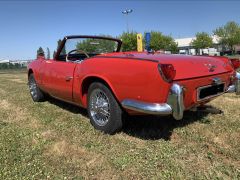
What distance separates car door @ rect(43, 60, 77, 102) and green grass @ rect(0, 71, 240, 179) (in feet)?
1.37

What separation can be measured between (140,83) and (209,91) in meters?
0.98

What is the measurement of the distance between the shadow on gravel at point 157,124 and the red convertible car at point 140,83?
1.08 feet

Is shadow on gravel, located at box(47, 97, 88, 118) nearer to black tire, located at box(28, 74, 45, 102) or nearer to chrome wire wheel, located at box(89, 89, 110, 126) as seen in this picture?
black tire, located at box(28, 74, 45, 102)

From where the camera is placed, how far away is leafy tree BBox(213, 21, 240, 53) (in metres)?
65.5

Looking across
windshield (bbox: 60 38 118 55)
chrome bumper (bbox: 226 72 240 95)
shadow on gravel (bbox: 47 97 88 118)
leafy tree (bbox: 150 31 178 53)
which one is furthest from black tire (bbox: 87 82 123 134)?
leafy tree (bbox: 150 31 178 53)

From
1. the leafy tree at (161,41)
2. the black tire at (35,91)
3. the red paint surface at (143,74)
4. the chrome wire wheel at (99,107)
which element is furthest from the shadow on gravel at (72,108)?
the leafy tree at (161,41)

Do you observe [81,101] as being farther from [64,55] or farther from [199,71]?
[199,71]

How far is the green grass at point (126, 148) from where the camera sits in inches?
106

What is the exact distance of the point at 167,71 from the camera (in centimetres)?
299

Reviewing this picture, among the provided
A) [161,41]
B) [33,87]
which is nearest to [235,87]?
[33,87]

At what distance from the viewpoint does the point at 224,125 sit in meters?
3.82

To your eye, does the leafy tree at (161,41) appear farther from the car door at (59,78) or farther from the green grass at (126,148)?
the green grass at (126,148)

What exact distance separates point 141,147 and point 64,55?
8.20ft

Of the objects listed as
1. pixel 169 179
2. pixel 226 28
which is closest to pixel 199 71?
pixel 169 179
